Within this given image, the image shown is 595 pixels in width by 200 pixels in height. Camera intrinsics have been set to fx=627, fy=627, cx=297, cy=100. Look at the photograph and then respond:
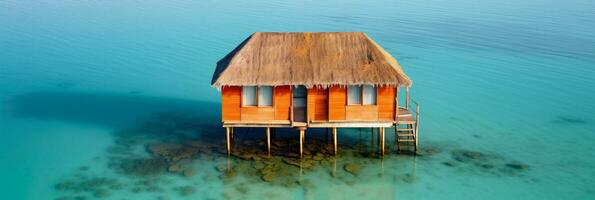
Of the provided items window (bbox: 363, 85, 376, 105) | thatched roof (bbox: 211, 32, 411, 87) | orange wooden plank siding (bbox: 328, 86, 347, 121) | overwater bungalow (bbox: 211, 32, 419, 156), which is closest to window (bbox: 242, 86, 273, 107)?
overwater bungalow (bbox: 211, 32, 419, 156)

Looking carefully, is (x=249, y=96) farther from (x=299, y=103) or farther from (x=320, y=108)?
(x=320, y=108)

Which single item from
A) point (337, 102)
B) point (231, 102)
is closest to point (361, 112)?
point (337, 102)

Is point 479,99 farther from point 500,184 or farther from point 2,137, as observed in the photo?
point 2,137

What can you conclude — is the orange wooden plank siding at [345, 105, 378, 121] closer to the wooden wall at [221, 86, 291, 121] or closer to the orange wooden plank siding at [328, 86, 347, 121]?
the orange wooden plank siding at [328, 86, 347, 121]

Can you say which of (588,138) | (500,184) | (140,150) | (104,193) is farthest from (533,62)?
(104,193)

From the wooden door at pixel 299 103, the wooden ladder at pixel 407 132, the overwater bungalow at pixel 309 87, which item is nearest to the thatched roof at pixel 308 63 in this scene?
the overwater bungalow at pixel 309 87

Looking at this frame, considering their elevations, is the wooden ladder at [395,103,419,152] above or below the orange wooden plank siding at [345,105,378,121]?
below

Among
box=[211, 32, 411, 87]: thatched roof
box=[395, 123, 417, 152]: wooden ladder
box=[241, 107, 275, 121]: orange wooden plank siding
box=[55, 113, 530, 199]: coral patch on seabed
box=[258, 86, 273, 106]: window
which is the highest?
box=[211, 32, 411, 87]: thatched roof
